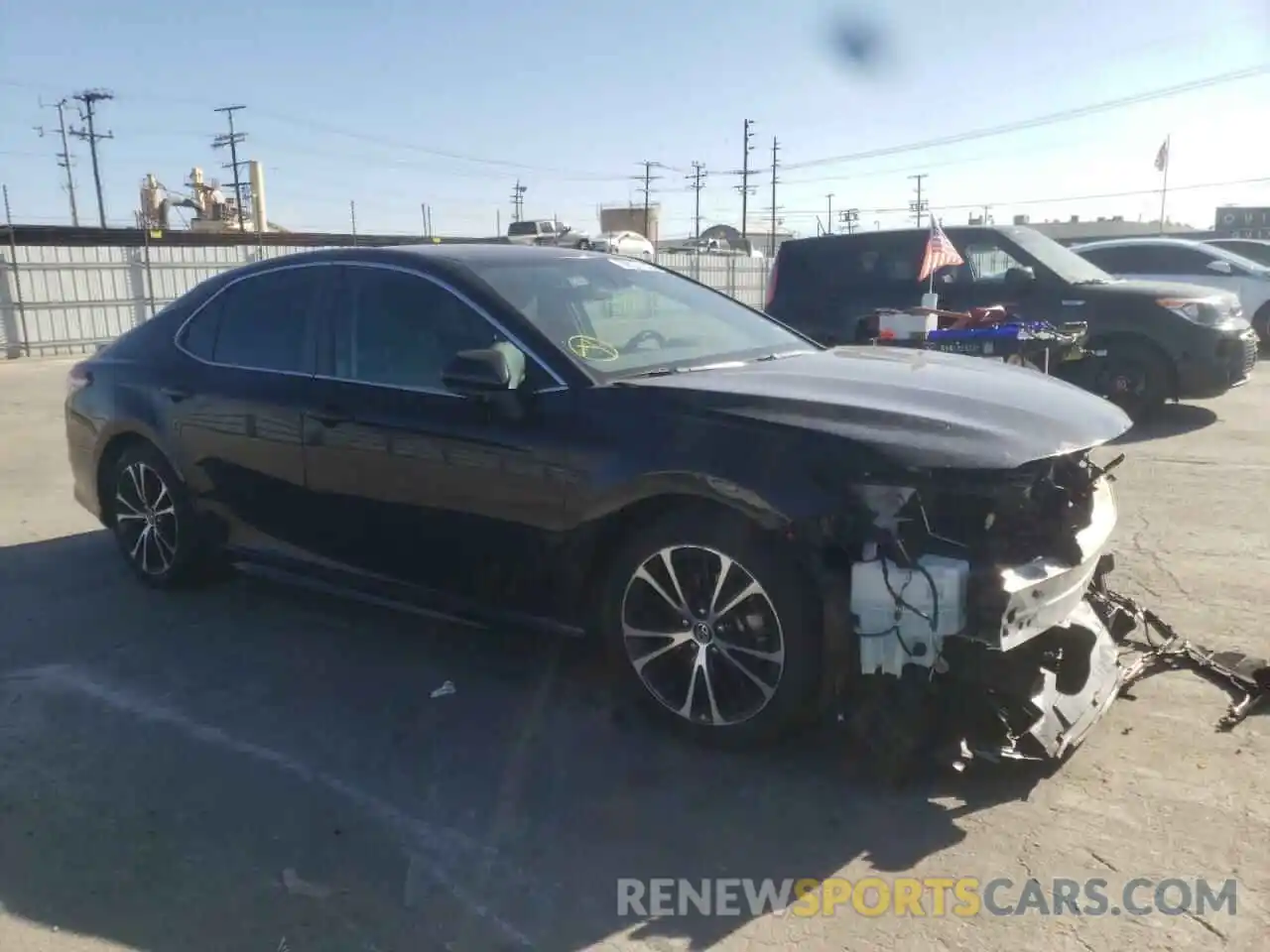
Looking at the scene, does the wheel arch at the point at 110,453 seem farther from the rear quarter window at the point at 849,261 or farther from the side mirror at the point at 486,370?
the rear quarter window at the point at 849,261

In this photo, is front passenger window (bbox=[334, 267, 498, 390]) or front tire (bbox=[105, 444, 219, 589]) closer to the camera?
front passenger window (bbox=[334, 267, 498, 390])

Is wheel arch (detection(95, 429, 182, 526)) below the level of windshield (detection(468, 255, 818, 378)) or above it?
below

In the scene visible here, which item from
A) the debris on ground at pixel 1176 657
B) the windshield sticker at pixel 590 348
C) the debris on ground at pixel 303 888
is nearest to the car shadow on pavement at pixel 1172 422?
the debris on ground at pixel 1176 657

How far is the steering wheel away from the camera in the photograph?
410 centimetres

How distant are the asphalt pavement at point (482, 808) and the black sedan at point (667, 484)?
25 centimetres

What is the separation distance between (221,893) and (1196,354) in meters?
8.97

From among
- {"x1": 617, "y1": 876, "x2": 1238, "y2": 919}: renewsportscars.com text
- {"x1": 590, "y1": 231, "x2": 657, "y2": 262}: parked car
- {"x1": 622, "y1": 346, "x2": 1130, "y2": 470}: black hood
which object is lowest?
{"x1": 617, "y1": 876, "x2": 1238, "y2": 919}: renewsportscars.com text

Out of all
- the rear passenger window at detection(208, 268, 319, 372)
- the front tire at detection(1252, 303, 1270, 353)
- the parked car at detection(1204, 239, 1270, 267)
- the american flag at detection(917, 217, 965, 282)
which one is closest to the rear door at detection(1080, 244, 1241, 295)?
the front tire at detection(1252, 303, 1270, 353)

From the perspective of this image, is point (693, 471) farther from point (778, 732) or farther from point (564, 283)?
point (564, 283)

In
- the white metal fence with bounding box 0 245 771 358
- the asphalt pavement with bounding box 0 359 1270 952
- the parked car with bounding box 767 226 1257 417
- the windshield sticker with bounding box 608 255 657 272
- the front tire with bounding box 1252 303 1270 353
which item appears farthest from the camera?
the white metal fence with bounding box 0 245 771 358

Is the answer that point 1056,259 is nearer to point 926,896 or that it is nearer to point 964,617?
point 964,617

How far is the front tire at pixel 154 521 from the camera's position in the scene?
5.12 metres

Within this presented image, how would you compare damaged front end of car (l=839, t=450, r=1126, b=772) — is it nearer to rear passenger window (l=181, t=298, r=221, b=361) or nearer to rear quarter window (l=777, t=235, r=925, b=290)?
rear passenger window (l=181, t=298, r=221, b=361)

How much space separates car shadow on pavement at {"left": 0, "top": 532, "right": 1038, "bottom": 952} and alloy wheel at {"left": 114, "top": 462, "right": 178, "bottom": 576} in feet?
2.46
